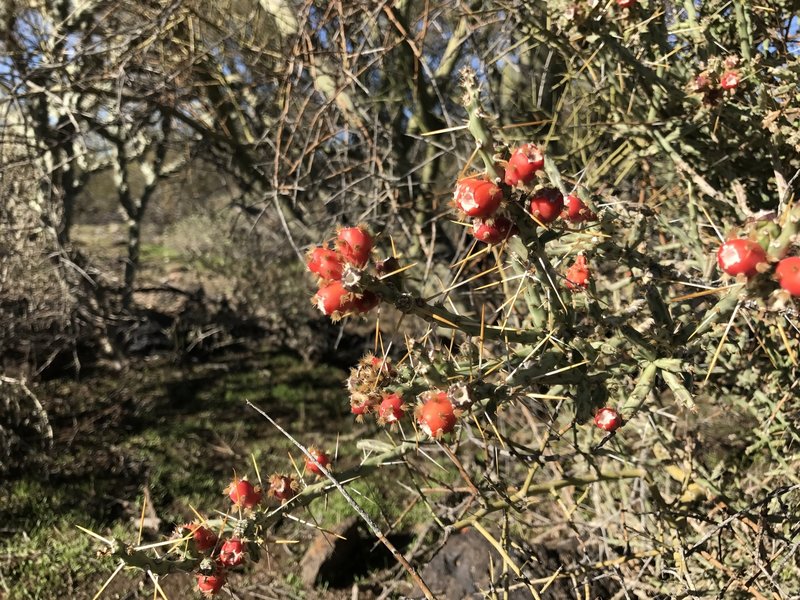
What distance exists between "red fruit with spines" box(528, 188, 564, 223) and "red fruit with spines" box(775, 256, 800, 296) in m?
0.36

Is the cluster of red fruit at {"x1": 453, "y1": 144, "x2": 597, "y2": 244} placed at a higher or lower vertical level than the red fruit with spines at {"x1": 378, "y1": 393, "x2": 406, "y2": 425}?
higher

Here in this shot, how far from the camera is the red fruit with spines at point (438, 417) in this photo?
1.15m

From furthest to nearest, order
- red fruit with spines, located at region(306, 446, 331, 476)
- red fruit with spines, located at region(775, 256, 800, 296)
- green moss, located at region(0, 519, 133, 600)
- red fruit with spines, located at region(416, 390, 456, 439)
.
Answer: green moss, located at region(0, 519, 133, 600) < red fruit with spines, located at region(306, 446, 331, 476) < red fruit with spines, located at region(416, 390, 456, 439) < red fruit with spines, located at region(775, 256, 800, 296)

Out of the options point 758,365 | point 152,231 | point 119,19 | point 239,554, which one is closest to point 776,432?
point 758,365

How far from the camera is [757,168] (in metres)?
2.32

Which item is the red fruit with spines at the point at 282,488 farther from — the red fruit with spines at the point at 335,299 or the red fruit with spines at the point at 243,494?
the red fruit with spines at the point at 335,299

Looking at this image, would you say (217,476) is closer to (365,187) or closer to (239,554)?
(365,187)

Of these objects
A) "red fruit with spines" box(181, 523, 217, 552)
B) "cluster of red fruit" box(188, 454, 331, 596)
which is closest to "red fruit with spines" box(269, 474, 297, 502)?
"cluster of red fruit" box(188, 454, 331, 596)

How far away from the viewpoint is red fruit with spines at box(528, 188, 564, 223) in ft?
3.63

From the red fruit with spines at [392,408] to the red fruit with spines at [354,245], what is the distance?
1.16 feet

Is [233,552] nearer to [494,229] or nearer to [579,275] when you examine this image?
[494,229]

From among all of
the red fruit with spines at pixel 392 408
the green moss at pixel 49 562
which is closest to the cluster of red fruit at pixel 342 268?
the red fruit with spines at pixel 392 408

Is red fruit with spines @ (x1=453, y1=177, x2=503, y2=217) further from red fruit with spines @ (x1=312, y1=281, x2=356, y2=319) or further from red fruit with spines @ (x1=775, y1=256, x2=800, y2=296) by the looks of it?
red fruit with spines @ (x1=775, y1=256, x2=800, y2=296)

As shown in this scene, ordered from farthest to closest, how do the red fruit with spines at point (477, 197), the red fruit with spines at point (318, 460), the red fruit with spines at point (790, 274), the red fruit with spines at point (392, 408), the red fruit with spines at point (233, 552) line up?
the red fruit with spines at point (318, 460) → the red fruit with spines at point (233, 552) → the red fruit with spines at point (392, 408) → the red fruit with spines at point (477, 197) → the red fruit with spines at point (790, 274)
